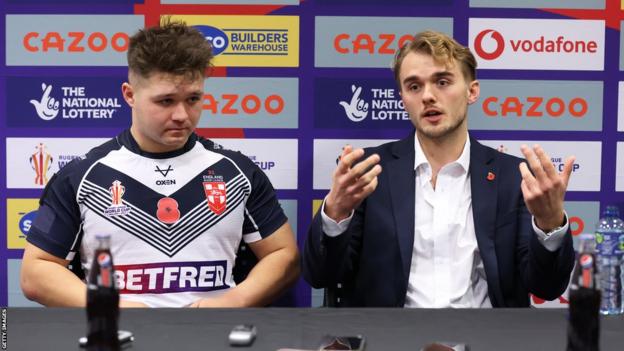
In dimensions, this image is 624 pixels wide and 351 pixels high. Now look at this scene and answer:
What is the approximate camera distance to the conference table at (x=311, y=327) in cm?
133

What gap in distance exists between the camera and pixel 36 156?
2705 millimetres

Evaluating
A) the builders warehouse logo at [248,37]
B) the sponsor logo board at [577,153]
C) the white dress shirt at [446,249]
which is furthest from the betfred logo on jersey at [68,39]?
the sponsor logo board at [577,153]

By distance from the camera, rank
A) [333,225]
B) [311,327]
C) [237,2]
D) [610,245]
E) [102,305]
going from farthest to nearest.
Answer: [237,2] < [610,245] < [333,225] < [311,327] < [102,305]

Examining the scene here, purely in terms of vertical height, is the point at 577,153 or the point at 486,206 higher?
the point at 577,153

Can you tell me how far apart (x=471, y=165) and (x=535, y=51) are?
0.73m

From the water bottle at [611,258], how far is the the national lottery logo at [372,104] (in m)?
0.88

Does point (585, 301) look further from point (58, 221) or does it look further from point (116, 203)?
point (58, 221)

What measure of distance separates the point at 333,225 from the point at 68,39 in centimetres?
140

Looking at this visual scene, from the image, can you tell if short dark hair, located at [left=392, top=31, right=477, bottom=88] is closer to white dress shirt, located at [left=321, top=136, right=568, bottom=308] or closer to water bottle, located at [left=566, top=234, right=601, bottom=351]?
white dress shirt, located at [left=321, top=136, right=568, bottom=308]

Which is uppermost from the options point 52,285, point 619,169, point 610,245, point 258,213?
point 619,169

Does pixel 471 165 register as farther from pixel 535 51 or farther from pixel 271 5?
pixel 271 5

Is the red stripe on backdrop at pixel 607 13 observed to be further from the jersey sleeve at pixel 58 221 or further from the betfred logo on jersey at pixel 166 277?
the jersey sleeve at pixel 58 221

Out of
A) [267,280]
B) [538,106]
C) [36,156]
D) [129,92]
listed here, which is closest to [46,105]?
[36,156]

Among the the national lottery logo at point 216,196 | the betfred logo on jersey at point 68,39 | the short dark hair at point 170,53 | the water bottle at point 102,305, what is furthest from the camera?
the betfred logo on jersey at point 68,39
